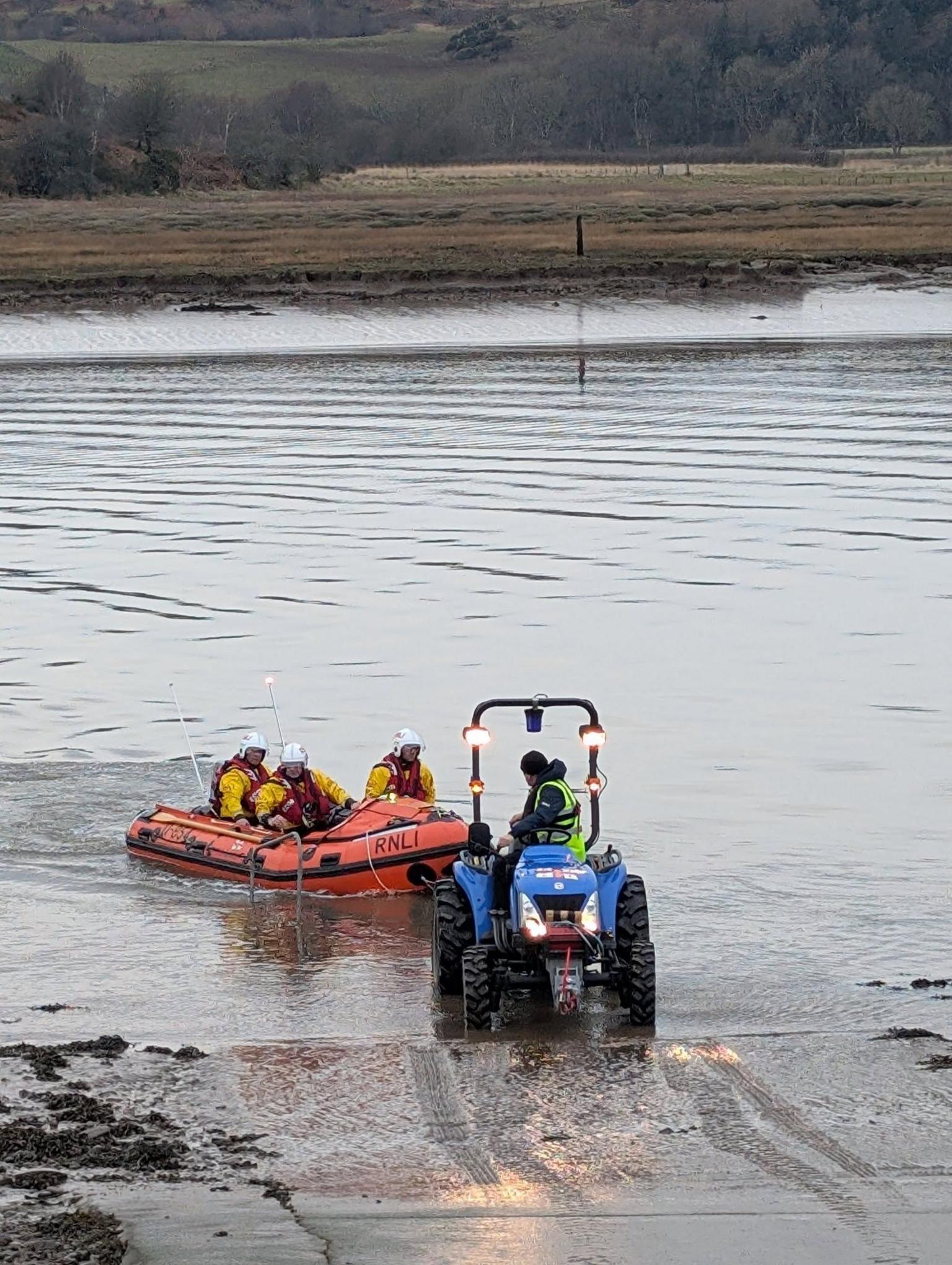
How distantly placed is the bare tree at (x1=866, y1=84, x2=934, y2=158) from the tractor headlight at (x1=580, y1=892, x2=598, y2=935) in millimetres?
145002

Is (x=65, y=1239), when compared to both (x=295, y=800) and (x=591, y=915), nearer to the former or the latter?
(x=591, y=915)

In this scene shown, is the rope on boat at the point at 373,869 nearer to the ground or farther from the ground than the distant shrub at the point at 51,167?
nearer to the ground

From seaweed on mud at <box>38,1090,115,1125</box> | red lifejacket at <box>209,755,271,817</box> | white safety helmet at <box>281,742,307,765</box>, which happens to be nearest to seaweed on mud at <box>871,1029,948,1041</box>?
seaweed on mud at <box>38,1090,115,1125</box>

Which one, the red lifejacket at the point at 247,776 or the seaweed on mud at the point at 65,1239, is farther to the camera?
the red lifejacket at the point at 247,776

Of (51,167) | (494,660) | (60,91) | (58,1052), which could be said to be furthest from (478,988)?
(60,91)

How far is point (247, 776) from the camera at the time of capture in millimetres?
16109

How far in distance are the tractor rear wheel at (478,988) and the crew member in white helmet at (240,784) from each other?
4.91 meters

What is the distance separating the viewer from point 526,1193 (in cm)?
877

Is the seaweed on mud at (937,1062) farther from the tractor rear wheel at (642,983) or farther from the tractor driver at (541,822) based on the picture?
the tractor driver at (541,822)

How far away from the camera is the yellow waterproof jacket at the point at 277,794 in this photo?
622 inches

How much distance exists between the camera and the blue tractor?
1123cm

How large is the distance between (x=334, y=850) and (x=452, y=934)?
10.4 feet

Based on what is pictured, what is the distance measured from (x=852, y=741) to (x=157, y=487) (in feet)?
53.1

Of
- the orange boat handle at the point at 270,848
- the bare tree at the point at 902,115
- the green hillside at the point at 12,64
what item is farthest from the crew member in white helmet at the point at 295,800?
the bare tree at the point at 902,115
